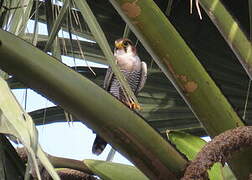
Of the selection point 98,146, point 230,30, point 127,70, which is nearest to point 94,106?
point 230,30

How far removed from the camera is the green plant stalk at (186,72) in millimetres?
1051

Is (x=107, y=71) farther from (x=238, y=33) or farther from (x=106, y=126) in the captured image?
(x=106, y=126)

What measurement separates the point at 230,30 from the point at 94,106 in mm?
348

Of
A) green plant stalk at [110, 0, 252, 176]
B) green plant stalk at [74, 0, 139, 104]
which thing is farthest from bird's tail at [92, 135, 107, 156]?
green plant stalk at [74, 0, 139, 104]

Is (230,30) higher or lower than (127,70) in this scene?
higher

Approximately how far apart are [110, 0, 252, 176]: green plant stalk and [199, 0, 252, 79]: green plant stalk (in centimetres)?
8

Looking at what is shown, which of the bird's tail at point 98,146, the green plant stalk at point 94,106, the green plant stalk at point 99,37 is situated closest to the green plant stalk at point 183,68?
the green plant stalk at point 94,106

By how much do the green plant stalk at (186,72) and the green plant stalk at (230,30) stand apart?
0.08m

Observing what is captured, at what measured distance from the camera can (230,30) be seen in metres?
1.11

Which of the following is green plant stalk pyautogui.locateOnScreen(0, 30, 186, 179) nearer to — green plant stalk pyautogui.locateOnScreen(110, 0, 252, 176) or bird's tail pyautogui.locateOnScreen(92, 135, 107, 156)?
green plant stalk pyautogui.locateOnScreen(110, 0, 252, 176)

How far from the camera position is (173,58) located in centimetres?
107

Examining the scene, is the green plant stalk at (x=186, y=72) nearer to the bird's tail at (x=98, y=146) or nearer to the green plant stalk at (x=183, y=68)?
the green plant stalk at (x=183, y=68)

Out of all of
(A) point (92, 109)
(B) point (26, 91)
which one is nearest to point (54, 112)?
(B) point (26, 91)

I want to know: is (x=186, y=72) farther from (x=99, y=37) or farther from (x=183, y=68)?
(x=99, y=37)
